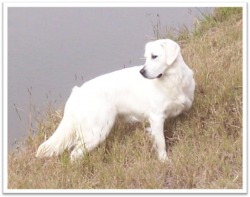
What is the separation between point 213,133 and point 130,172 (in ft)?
2.60

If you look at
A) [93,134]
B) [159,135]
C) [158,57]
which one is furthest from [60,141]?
[158,57]

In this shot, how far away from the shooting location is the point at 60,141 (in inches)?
234

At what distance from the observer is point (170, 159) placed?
566cm

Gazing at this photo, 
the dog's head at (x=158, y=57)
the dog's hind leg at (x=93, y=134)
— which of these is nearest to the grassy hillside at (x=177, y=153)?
the dog's hind leg at (x=93, y=134)

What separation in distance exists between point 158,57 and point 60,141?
1111mm

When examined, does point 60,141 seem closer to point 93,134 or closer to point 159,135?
point 93,134

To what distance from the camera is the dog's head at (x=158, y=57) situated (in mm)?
5582

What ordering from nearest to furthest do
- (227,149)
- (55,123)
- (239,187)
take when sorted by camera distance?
(239,187)
(227,149)
(55,123)

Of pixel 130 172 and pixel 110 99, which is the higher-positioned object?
pixel 110 99

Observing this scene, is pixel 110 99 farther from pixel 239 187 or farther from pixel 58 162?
pixel 239 187

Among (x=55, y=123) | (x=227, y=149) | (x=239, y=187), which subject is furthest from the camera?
(x=55, y=123)

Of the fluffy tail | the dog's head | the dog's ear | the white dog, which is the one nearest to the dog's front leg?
the white dog
